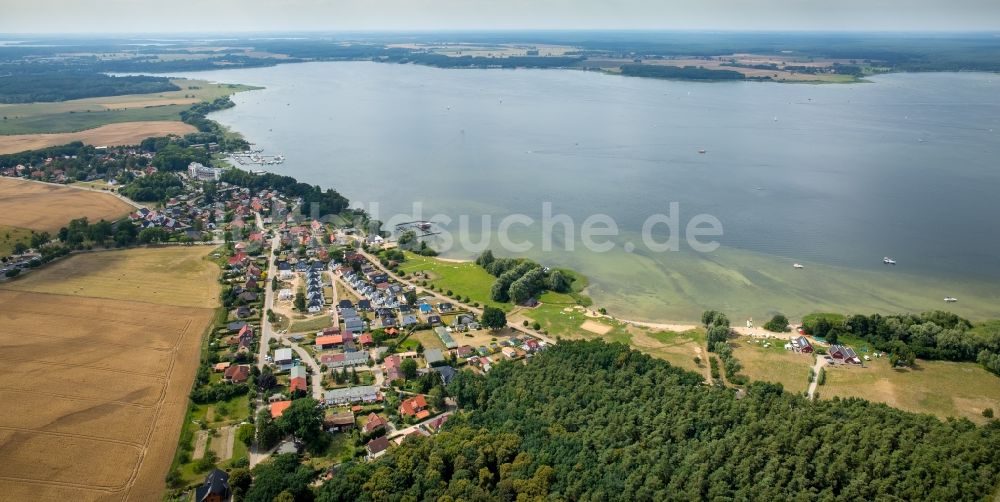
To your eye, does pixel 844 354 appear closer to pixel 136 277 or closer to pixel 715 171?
pixel 715 171

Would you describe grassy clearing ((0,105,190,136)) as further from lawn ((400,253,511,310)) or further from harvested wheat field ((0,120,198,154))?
lawn ((400,253,511,310))

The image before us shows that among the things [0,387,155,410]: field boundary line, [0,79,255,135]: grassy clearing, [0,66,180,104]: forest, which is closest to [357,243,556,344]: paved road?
[0,387,155,410]: field boundary line

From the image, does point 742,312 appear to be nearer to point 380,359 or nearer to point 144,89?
point 380,359

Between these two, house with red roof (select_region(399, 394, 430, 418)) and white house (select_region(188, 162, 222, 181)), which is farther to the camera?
white house (select_region(188, 162, 222, 181))

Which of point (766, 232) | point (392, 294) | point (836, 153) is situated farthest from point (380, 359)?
point (836, 153)

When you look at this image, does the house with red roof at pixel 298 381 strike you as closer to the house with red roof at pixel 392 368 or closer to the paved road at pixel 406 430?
Result: the house with red roof at pixel 392 368

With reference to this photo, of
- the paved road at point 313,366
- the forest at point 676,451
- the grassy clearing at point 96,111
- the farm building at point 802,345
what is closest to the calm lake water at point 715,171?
the farm building at point 802,345

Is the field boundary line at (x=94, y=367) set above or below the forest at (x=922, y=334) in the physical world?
below
